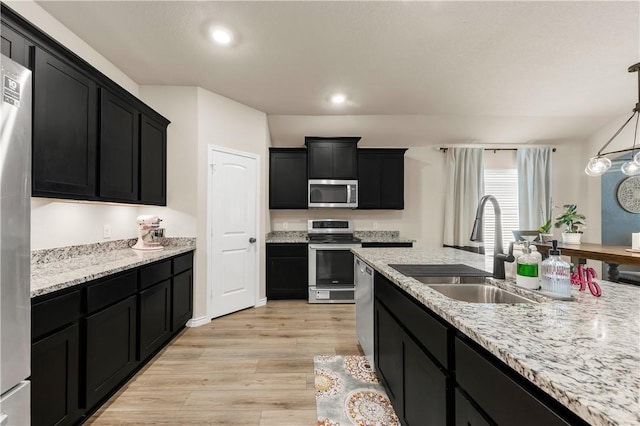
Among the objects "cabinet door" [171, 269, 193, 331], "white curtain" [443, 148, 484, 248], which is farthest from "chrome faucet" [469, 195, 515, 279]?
"white curtain" [443, 148, 484, 248]

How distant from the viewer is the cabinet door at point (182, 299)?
2672 mm

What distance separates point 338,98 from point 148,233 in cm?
269

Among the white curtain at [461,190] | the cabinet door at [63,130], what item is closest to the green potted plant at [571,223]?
the white curtain at [461,190]

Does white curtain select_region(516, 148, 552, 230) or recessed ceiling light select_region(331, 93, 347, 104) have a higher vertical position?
recessed ceiling light select_region(331, 93, 347, 104)

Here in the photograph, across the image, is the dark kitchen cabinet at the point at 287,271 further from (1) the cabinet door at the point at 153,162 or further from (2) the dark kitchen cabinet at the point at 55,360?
(2) the dark kitchen cabinet at the point at 55,360

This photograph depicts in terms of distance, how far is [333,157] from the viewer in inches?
168

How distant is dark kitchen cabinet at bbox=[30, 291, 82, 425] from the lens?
1.28 m

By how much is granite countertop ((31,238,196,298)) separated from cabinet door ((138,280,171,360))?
29cm

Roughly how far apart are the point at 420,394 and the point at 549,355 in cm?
75

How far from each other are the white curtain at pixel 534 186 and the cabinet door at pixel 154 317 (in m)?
5.44

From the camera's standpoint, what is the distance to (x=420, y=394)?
122 cm

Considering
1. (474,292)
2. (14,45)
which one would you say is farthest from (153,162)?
(474,292)

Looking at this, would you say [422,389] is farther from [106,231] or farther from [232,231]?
[106,231]

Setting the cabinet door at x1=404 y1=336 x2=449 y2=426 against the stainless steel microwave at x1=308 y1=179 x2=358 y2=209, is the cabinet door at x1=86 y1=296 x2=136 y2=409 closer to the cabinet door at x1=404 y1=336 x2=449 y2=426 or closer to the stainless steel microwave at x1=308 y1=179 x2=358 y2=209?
the cabinet door at x1=404 y1=336 x2=449 y2=426
